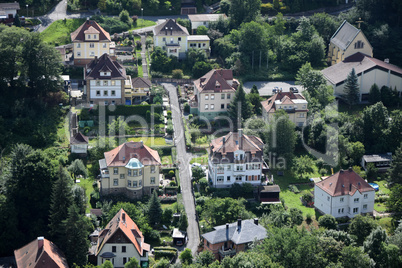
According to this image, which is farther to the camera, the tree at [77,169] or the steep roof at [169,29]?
the steep roof at [169,29]

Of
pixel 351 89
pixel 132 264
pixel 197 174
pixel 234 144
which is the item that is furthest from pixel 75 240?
pixel 351 89

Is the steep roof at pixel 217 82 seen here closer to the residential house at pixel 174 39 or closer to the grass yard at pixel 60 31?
the residential house at pixel 174 39

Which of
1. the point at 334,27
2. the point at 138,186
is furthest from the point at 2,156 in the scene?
the point at 334,27

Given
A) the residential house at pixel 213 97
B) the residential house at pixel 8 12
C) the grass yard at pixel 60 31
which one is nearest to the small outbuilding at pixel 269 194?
the residential house at pixel 213 97

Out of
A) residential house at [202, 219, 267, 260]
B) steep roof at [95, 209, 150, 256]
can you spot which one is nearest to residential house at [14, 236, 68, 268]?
steep roof at [95, 209, 150, 256]

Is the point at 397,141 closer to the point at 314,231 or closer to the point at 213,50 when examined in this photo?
the point at 314,231

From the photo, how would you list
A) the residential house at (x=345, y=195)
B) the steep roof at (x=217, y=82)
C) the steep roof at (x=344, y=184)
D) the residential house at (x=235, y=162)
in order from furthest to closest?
the steep roof at (x=217, y=82), the residential house at (x=235, y=162), the steep roof at (x=344, y=184), the residential house at (x=345, y=195)
